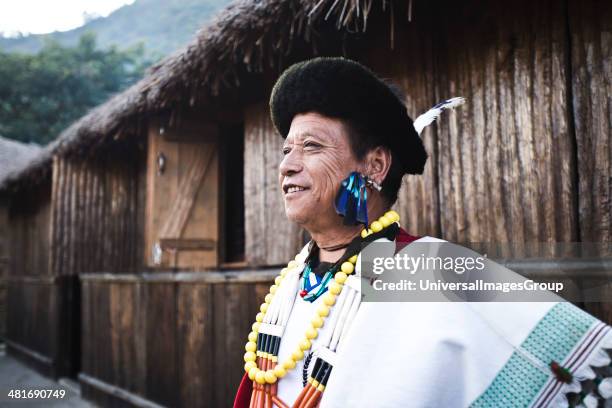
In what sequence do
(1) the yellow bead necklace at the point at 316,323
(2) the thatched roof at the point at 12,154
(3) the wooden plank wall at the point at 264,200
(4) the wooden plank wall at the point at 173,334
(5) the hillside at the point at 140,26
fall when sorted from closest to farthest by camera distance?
(1) the yellow bead necklace at the point at 316,323
(3) the wooden plank wall at the point at 264,200
(4) the wooden plank wall at the point at 173,334
(2) the thatched roof at the point at 12,154
(5) the hillside at the point at 140,26

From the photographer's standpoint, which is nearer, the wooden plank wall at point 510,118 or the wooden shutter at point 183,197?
the wooden plank wall at point 510,118

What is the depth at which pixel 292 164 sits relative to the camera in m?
1.66

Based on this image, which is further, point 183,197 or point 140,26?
point 140,26

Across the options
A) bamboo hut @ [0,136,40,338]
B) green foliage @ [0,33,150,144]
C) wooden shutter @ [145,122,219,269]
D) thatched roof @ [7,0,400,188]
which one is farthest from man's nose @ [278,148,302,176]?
green foliage @ [0,33,150,144]

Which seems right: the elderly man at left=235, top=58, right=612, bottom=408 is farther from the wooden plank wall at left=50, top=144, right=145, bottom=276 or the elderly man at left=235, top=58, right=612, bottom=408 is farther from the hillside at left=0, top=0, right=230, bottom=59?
the hillside at left=0, top=0, right=230, bottom=59

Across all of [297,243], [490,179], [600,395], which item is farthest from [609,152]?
[297,243]

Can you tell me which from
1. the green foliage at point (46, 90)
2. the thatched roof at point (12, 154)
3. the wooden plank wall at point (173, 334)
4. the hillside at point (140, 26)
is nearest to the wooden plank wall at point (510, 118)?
the wooden plank wall at point (173, 334)

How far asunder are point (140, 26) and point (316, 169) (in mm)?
84682

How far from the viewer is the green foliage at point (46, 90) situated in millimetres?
19375

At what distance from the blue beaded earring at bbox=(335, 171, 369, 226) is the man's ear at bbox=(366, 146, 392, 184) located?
0.20 feet

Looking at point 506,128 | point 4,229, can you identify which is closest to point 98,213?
point 506,128

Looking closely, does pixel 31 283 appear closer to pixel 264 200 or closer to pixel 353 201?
pixel 264 200

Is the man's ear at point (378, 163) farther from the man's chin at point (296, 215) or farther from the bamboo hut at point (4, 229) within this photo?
the bamboo hut at point (4, 229)

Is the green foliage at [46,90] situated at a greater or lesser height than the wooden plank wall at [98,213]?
greater
